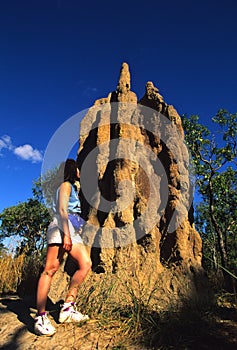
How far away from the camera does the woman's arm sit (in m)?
3.32

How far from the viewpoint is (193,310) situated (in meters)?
3.70

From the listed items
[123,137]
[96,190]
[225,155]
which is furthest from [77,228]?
[225,155]

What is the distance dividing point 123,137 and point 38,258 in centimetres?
343

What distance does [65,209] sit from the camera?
345 centimetres

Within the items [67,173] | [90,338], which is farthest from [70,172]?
[90,338]

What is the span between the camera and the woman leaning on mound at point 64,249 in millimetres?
3146

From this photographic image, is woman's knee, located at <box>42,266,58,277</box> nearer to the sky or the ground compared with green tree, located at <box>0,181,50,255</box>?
nearer to the ground

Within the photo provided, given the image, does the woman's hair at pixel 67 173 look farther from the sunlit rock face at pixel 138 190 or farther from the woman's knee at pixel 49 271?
the sunlit rock face at pixel 138 190

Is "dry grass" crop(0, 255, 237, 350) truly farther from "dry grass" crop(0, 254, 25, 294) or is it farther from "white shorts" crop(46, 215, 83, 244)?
"dry grass" crop(0, 254, 25, 294)

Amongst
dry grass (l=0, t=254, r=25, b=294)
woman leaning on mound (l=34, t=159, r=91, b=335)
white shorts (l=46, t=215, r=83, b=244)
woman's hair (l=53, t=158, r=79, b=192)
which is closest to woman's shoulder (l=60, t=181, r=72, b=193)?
woman leaning on mound (l=34, t=159, r=91, b=335)

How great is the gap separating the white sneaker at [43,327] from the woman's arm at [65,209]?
0.76m

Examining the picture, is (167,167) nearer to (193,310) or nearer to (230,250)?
(193,310)

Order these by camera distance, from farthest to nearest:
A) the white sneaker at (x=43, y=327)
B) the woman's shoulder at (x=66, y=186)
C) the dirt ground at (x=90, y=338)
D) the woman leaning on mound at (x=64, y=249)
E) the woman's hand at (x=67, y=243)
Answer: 1. the woman's shoulder at (x=66, y=186)
2. the woman's hand at (x=67, y=243)
3. the woman leaning on mound at (x=64, y=249)
4. the white sneaker at (x=43, y=327)
5. the dirt ground at (x=90, y=338)

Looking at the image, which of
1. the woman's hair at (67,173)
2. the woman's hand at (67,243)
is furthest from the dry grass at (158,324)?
the woman's hair at (67,173)
